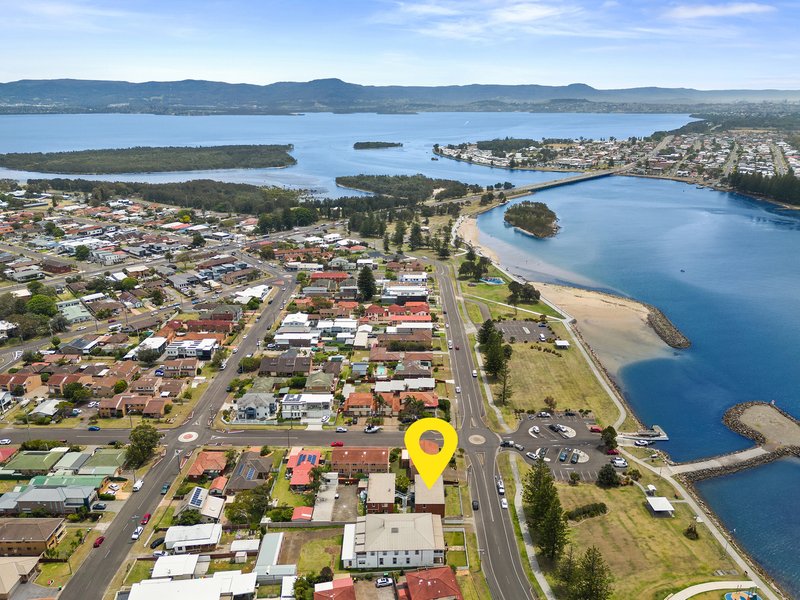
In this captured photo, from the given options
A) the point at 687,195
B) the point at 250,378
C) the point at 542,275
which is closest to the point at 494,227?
the point at 542,275

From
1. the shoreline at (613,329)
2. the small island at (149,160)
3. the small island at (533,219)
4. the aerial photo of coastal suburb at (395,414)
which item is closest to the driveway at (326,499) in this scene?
the aerial photo of coastal suburb at (395,414)

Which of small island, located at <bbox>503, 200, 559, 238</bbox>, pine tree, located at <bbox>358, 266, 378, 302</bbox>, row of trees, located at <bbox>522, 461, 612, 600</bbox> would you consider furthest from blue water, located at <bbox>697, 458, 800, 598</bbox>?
small island, located at <bbox>503, 200, 559, 238</bbox>

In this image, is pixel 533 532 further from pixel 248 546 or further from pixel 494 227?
pixel 494 227

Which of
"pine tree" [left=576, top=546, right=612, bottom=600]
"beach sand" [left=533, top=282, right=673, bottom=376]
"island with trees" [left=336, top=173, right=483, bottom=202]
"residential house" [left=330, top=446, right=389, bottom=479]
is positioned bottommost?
"beach sand" [left=533, top=282, right=673, bottom=376]

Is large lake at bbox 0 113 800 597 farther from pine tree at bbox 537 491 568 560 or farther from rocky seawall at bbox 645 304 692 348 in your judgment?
pine tree at bbox 537 491 568 560

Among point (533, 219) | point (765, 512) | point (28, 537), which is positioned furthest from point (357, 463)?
point (533, 219)

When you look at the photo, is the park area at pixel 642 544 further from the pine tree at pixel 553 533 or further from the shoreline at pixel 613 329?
the shoreline at pixel 613 329
